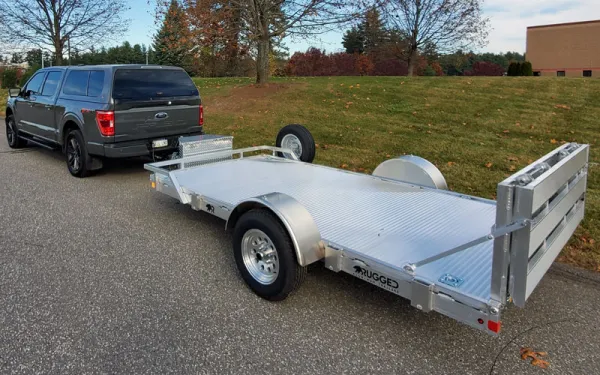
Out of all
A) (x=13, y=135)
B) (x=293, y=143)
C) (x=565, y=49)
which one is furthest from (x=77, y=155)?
(x=565, y=49)

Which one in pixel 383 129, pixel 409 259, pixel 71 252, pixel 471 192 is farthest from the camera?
pixel 383 129

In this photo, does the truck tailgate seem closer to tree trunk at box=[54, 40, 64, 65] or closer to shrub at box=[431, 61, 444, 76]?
tree trunk at box=[54, 40, 64, 65]

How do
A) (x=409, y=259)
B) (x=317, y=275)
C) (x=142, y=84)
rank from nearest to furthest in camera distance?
(x=409, y=259) < (x=317, y=275) < (x=142, y=84)

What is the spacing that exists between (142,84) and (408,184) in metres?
4.78

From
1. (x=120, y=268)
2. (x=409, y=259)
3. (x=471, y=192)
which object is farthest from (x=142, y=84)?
(x=409, y=259)

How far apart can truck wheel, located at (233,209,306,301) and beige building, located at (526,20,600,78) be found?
131 ft

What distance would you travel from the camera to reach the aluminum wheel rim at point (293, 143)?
6.97 metres

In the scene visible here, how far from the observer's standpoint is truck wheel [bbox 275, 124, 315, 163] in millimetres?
6871

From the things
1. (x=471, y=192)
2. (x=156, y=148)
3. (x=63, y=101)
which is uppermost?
(x=63, y=101)

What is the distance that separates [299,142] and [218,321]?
13.0 ft

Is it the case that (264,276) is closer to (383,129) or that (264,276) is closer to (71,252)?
(71,252)

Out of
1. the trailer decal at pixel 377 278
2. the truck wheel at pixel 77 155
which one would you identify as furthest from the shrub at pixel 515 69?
the trailer decal at pixel 377 278

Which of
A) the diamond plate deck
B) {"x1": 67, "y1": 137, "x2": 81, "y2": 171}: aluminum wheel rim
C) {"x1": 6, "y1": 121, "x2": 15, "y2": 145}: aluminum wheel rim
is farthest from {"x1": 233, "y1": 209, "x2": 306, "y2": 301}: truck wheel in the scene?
{"x1": 6, "y1": 121, "x2": 15, "y2": 145}: aluminum wheel rim

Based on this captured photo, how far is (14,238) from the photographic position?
16.6ft
